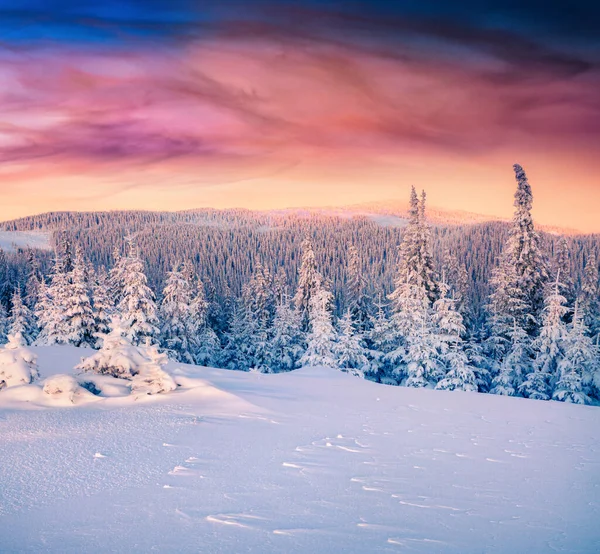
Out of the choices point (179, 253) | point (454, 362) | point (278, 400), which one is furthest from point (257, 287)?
point (179, 253)

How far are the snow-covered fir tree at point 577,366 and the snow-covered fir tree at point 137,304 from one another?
858 inches

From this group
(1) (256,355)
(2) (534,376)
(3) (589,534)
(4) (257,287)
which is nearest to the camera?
(3) (589,534)

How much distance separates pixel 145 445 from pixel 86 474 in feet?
3.46

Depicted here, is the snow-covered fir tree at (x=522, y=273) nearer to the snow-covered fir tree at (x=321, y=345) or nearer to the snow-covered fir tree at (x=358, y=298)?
the snow-covered fir tree at (x=321, y=345)

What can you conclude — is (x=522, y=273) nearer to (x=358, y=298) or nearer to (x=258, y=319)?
(x=358, y=298)

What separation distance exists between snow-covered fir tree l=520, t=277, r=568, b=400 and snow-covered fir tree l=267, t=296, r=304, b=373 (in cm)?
1867

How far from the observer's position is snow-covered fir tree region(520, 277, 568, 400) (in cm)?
2312

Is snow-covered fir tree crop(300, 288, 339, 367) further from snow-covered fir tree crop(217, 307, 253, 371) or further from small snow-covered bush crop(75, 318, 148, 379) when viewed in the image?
small snow-covered bush crop(75, 318, 148, 379)

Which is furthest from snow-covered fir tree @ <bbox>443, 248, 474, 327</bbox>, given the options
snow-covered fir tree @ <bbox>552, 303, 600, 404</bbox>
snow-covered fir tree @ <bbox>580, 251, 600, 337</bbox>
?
snow-covered fir tree @ <bbox>552, 303, 600, 404</bbox>

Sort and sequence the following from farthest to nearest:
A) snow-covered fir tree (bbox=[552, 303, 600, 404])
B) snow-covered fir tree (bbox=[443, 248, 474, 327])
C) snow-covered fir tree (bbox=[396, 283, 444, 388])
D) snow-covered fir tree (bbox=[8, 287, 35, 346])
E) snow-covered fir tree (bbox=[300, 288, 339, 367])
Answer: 1. snow-covered fir tree (bbox=[8, 287, 35, 346])
2. snow-covered fir tree (bbox=[443, 248, 474, 327])
3. snow-covered fir tree (bbox=[300, 288, 339, 367])
4. snow-covered fir tree (bbox=[396, 283, 444, 388])
5. snow-covered fir tree (bbox=[552, 303, 600, 404])

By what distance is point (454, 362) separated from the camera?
23.3 m

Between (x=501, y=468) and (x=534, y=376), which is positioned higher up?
(x=501, y=468)

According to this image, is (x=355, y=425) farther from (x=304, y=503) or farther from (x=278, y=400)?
(x=304, y=503)

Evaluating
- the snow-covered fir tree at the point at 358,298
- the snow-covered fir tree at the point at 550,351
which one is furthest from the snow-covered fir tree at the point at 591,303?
the snow-covered fir tree at the point at 358,298
